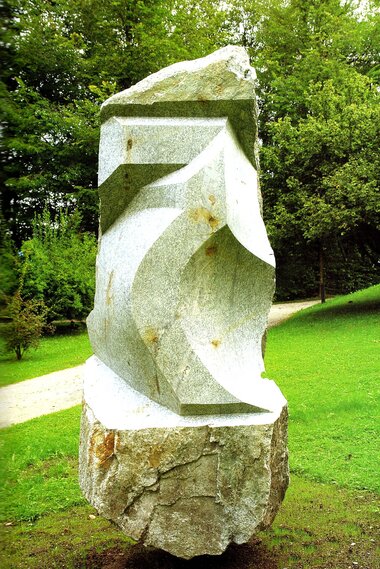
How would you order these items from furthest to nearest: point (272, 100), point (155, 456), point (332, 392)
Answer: point (272, 100), point (332, 392), point (155, 456)

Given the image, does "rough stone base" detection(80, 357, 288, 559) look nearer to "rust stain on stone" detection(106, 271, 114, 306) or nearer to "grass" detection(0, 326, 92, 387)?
"rust stain on stone" detection(106, 271, 114, 306)

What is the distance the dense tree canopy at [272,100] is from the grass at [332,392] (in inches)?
102

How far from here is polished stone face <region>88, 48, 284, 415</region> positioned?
13.3 feet

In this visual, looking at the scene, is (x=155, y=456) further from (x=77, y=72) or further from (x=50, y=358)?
(x=77, y=72)

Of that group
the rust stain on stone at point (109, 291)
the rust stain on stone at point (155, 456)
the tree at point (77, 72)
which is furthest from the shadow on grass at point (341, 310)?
the rust stain on stone at point (155, 456)

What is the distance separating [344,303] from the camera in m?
20.4

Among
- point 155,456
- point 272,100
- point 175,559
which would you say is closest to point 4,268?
point 155,456

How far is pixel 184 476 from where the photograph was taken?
3.93 meters

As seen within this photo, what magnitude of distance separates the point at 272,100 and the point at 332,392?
16832 mm

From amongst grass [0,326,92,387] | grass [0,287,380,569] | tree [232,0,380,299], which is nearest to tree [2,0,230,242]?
tree [232,0,380,299]

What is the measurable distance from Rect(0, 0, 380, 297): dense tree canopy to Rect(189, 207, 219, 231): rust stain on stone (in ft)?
39.1

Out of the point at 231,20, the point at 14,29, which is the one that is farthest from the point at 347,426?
the point at 231,20

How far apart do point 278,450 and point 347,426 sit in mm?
3964

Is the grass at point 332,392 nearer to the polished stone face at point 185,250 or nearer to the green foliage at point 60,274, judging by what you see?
the polished stone face at point 185,250
